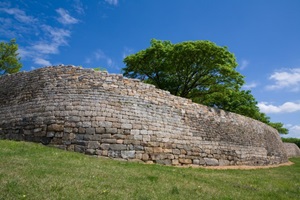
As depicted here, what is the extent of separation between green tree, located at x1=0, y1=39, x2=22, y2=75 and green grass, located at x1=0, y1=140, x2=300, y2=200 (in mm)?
23729

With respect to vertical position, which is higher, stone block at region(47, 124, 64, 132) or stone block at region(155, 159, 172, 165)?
stone block at region(47, 124, 64, 132)

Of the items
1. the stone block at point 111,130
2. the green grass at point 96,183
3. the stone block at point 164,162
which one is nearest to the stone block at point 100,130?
the stone block at point 111,130

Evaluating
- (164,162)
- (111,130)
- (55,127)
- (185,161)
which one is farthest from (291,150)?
(55,127)

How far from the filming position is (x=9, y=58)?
31609 millimetres

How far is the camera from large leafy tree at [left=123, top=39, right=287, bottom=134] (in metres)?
24.3

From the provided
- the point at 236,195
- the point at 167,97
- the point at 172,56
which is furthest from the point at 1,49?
the point at 236,195

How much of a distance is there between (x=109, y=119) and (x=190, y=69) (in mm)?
14435

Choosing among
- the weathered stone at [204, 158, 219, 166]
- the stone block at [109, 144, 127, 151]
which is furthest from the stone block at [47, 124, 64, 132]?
the weathered stone at [204, 158, 219, 166]

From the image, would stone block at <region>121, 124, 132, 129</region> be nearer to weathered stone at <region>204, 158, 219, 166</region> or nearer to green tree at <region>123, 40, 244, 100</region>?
weathered stone at <region>204, 158, 219, 166</region>

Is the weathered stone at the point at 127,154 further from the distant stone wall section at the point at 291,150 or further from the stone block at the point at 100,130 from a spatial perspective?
the distant stone wall section at the point at 291,150

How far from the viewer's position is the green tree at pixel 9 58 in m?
31.6

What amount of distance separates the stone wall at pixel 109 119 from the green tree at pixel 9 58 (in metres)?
15.4

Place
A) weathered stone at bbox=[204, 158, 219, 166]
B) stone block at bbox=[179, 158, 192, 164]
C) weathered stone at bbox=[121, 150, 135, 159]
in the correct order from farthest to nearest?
1. weathered stone at bbox=[204, 158, 219, 166]
2. stone block at bbox=[179, 158, 192, 164]
3. weathered stone at bbox=[121, 150, 135, 159]

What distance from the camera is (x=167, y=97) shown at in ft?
53.8
